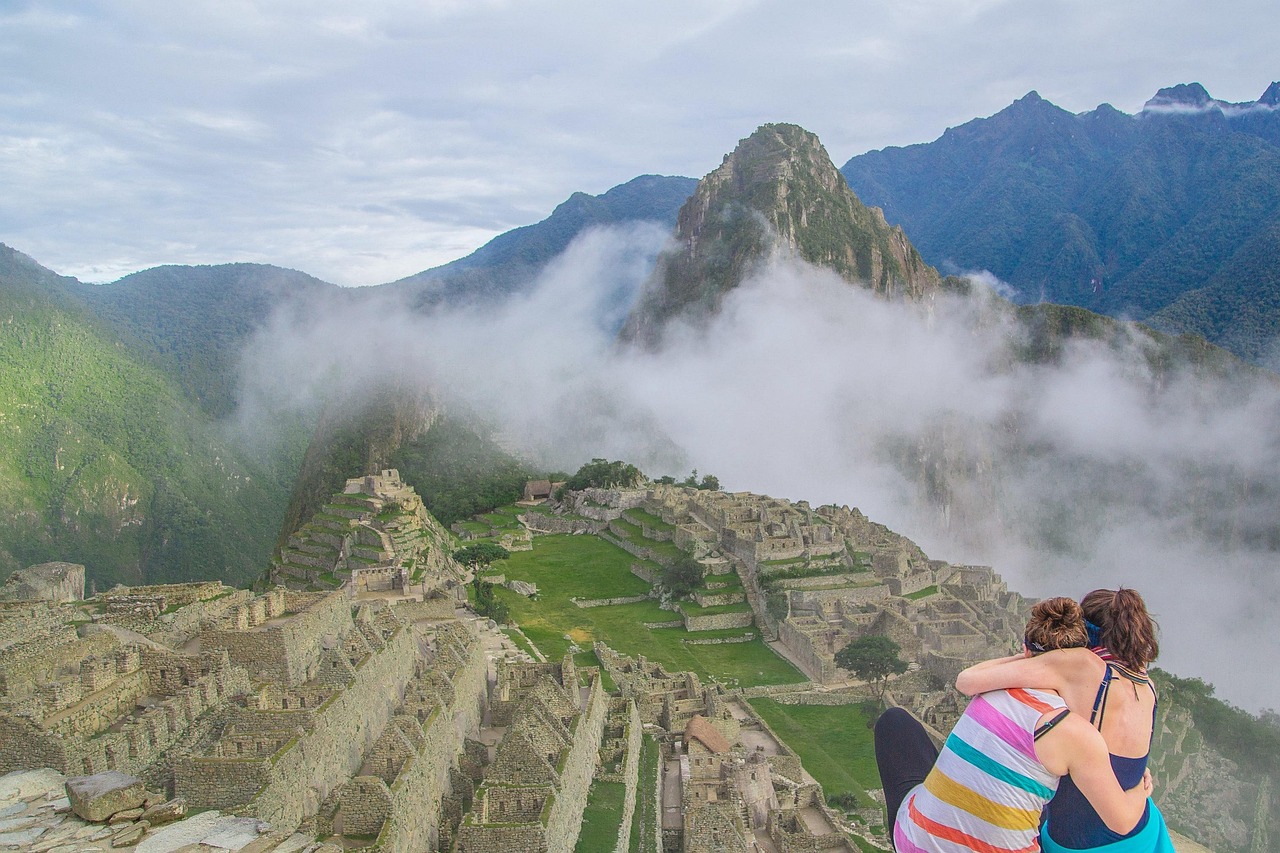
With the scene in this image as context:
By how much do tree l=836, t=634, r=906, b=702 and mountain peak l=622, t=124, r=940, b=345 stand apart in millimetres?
110089

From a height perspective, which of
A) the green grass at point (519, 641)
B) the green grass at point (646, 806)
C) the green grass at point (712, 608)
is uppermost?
the green grass at point (646, 806)

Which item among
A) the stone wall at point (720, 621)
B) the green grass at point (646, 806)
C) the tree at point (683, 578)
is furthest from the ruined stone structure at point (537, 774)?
the tree at point (683, 578)

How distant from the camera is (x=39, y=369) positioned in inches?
3295

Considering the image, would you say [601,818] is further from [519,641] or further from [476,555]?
[476,555]

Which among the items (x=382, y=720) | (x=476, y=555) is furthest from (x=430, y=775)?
(x=476, y=555)

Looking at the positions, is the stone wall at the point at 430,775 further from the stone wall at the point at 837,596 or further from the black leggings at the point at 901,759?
the stone wall at the point at 837,596

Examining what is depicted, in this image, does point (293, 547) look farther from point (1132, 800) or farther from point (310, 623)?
point (1132, 800)

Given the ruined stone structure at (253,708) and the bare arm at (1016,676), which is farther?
the ruined stone structure at (253,708)

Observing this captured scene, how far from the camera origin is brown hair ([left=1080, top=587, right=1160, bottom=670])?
12.1 feet

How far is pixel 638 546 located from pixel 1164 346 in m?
131

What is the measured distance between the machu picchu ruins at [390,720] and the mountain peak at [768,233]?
109882 mm

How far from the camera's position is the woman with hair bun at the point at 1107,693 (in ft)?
11.9

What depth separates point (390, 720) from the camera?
45.3ft

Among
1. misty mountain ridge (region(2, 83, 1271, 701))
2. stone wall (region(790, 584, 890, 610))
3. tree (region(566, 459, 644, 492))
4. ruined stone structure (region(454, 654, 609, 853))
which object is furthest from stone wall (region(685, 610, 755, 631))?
misty mountain ridge (region(2, 83, 1271, 701))
